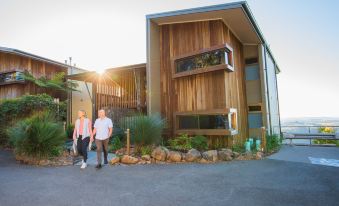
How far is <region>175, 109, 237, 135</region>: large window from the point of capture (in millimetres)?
8398

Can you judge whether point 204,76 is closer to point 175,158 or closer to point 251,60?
point 175,158

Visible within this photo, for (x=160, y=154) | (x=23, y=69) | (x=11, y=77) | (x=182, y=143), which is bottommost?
(x=160, y=154)

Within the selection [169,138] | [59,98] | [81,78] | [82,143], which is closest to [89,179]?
[82,143]

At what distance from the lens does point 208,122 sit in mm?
8797

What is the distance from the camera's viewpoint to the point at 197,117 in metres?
9.09

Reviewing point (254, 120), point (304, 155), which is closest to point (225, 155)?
point (304, 155)

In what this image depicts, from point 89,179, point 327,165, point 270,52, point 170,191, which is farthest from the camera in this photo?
point 270,52

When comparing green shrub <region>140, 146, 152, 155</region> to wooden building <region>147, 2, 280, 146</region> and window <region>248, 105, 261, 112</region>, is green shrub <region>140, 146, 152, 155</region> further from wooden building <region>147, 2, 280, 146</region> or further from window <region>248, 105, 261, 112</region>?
window <region>248, 105, 261, 112</region>

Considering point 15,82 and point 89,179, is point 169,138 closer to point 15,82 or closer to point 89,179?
point 89,179

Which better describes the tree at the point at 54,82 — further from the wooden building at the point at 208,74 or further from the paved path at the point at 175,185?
the paved path at the point at 175,185

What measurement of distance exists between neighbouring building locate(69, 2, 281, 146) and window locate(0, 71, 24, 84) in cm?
460

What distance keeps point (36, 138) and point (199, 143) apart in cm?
574

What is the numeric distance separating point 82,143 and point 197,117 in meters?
4.79

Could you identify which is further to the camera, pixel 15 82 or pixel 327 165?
pixel 15 82
